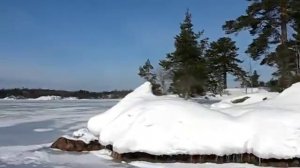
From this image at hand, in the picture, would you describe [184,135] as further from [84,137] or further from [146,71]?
[146,71]

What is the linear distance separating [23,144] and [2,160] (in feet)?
10.4

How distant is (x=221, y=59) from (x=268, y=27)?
2527 centimetres

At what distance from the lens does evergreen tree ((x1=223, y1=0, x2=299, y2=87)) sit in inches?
926

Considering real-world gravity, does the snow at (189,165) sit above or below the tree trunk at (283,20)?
below

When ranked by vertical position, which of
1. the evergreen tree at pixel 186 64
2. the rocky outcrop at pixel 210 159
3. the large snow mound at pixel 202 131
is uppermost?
the evergreen tree at pixel 186 64

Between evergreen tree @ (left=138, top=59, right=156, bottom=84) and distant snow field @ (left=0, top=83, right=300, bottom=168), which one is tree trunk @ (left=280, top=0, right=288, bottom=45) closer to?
distant snow field @ (left=0, top=83, right=300, bottom=168)

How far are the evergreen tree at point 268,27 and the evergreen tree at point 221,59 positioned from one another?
923 inches

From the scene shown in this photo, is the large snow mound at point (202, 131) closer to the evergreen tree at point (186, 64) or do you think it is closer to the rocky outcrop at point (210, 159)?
the rocky outcrop at point (210, 159)

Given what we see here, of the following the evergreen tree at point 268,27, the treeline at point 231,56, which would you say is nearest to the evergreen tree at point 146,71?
the treeline at point 231,56

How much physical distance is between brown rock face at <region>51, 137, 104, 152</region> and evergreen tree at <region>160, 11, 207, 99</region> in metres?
27.0

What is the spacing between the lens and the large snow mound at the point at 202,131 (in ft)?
29.7

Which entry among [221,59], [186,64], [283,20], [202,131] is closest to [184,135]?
[202,131]

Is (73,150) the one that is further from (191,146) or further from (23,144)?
(191,146)

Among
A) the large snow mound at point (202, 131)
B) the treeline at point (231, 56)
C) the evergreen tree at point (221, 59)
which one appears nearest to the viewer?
the large snow mound at point (202, 131)
